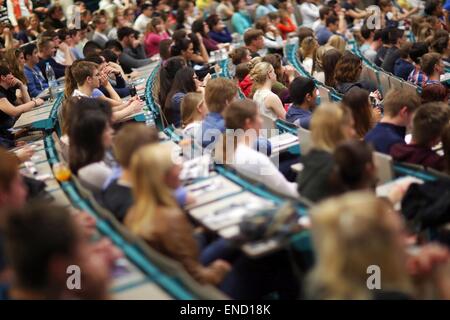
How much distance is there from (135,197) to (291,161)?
2.26 metres

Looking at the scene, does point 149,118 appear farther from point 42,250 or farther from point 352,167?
point 42,250

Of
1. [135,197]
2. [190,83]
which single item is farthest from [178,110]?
[135,197]

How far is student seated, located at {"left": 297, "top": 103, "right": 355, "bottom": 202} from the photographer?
4.23m

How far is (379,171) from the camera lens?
15.8ft

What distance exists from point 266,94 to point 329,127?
2678mm

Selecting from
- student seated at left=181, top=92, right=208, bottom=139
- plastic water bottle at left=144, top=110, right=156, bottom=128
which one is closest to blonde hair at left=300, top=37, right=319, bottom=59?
plastic water bottle at left=144, top=110, right=156, bottom=128

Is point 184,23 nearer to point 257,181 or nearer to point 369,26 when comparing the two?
point 369,26

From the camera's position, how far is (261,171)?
4.91 metres

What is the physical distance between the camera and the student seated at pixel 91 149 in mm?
4840

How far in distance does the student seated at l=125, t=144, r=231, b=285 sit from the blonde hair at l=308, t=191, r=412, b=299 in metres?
0.91

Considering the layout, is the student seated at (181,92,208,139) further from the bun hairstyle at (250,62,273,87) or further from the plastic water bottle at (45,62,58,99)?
the plastic water bottle at (45,62,58,99)

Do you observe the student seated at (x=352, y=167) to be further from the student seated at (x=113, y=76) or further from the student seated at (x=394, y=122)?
the student seated at (x=113, y=76)

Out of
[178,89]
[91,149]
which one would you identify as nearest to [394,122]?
[91,149]

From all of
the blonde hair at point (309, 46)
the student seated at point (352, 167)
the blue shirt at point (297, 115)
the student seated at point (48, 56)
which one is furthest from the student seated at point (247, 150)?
the student seated at point (48, 56)
